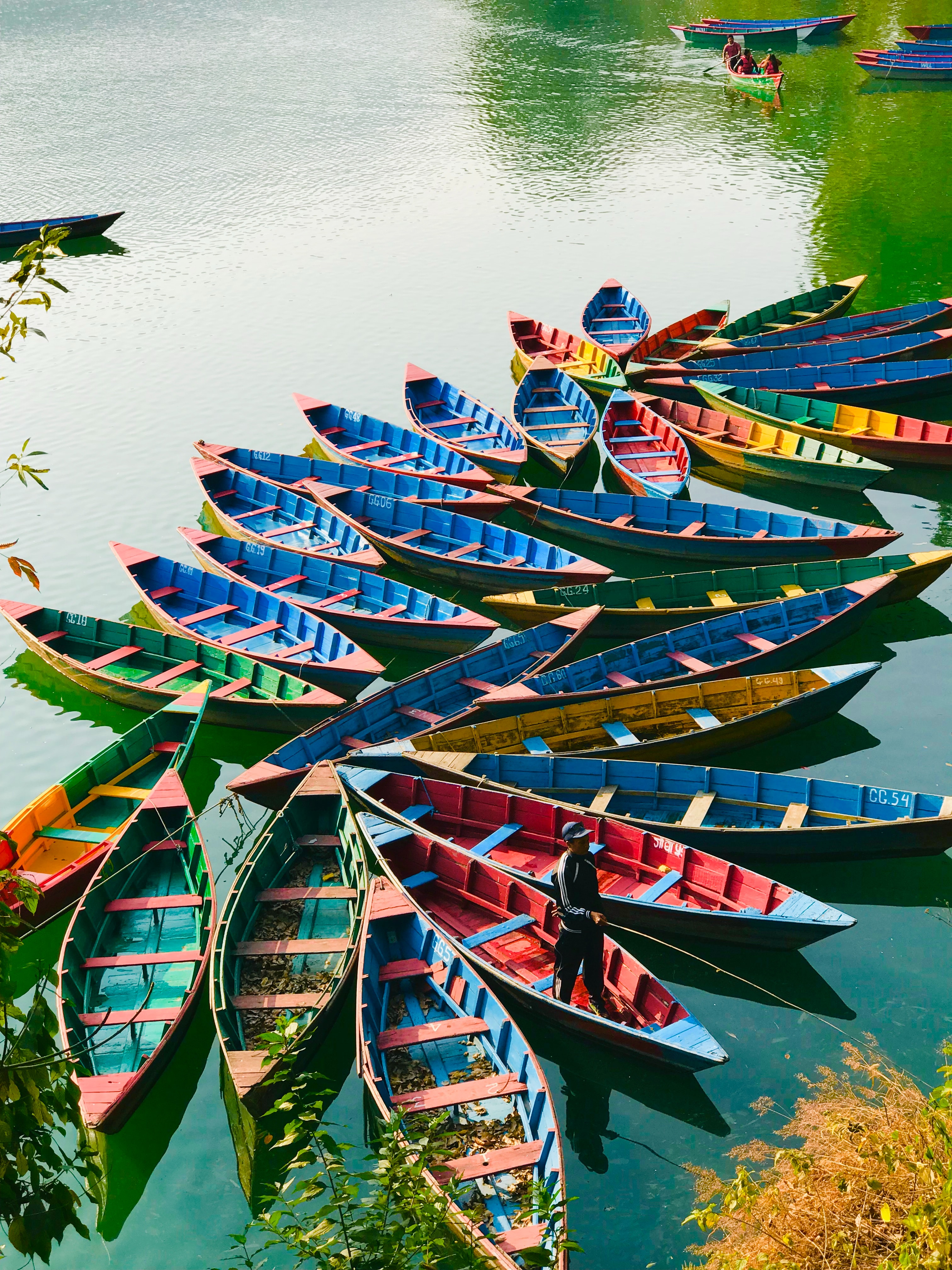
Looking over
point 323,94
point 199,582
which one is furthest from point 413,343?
point 323,94

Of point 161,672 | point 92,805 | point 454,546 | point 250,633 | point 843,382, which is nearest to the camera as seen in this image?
point 92,805

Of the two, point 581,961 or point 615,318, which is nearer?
point 581,961

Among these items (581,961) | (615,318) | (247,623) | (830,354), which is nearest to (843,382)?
(830,354)

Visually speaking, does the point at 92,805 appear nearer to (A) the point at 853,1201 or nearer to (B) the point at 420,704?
(B) the point at 420,704

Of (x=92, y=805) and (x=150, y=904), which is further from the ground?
(x=92, y=805)

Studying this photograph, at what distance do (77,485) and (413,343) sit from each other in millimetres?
10773

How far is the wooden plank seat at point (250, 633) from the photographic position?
57.6ft

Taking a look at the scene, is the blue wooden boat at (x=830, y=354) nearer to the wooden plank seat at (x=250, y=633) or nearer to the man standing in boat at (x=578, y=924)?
the wooden plank seat at (x=250, y=633)

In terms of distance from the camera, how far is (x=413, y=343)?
30250 millimetres

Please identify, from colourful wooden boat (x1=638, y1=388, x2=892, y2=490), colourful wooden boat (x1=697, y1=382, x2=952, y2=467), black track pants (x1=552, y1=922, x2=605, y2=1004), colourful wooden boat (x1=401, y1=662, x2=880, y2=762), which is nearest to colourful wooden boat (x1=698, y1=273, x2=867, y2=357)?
colourful wooden boat (x1=697, y1=382, x2=952, y2=467)

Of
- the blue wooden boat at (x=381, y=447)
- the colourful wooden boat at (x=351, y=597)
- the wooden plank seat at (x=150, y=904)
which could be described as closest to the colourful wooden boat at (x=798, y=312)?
the blue wooden boat at (x=381, y=447)

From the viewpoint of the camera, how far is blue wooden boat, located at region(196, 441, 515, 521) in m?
20.0

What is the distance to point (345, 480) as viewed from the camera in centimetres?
2166

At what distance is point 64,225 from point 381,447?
21.7 m
